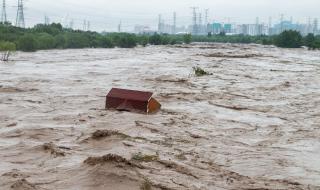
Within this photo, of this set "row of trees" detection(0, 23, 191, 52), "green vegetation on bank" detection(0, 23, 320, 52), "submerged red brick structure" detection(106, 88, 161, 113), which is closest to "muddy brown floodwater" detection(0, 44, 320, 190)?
"submerged red brick structure" detection(106, 88, 161, 113)

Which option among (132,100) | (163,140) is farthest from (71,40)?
(163,140)

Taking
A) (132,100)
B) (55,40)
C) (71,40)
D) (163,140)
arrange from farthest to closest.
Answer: (71,40) < (55,40) < (132,100) < (163,140)

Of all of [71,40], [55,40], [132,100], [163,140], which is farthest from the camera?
[71,40]

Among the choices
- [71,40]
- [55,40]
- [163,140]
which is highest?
[71,40]

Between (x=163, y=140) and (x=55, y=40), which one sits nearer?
(x=163, y=140)

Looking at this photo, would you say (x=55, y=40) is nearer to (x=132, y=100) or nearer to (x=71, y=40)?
(x=71, y=40)

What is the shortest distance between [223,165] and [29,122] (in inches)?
243

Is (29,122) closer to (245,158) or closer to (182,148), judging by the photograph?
(182,148)

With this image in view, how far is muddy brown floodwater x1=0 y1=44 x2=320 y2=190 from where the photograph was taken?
26.7 feet

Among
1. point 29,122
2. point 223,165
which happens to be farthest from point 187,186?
point 29,122

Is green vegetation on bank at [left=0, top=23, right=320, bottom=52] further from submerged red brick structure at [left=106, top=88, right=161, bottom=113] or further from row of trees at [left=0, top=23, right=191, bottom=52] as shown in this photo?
submerged red brick structure at [left=106, top=88, right=161, bottom=113]

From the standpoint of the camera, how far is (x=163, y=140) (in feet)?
38.2

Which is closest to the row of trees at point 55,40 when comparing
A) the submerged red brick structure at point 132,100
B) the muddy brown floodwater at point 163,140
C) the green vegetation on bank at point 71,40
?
the green vegetation on bank at point 71,40

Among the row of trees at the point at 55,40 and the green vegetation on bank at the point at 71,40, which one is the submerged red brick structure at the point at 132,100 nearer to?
the green vegetation on bank at the point at 71,40
